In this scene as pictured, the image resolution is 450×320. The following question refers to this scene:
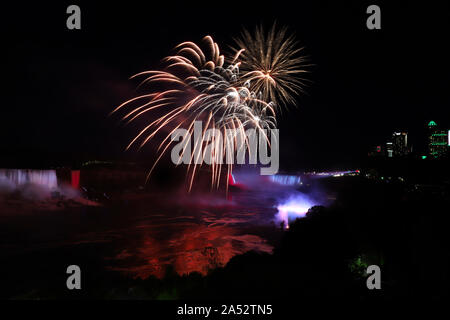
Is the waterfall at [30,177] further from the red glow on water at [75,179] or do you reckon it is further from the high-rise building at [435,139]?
the high-rise building at [435,139]

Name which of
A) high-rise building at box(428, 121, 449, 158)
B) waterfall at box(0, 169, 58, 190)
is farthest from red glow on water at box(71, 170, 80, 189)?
high-rise building at box(428, 121, 449, 158)

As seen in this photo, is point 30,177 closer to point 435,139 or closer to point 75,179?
point 75,179

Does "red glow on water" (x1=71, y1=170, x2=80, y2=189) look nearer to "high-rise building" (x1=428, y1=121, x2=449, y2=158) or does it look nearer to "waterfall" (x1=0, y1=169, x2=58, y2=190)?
"waterfall" (x1=0, y1=169, x2=58, y2=190)

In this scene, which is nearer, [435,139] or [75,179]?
[75,179]

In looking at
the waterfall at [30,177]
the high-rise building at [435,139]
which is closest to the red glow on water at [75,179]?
the waterfall at [30,177]

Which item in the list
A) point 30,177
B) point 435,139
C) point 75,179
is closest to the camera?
point 30,177

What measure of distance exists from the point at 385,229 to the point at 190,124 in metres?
15.2

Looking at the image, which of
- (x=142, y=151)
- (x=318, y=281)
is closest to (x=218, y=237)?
(x=318, y=281)

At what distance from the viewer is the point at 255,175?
76.2 meters

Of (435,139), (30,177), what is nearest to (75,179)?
(30,177)

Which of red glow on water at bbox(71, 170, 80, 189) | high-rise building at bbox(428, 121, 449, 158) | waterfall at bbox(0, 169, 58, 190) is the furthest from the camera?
high-rise building at bbox(428, 121, 449, 158)

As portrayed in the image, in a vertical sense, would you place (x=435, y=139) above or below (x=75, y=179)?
above

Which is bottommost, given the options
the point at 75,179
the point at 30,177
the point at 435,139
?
the point at 75,179

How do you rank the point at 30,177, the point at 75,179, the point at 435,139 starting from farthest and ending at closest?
the point at 435,139, the point at 75,179, the point at 30,177
